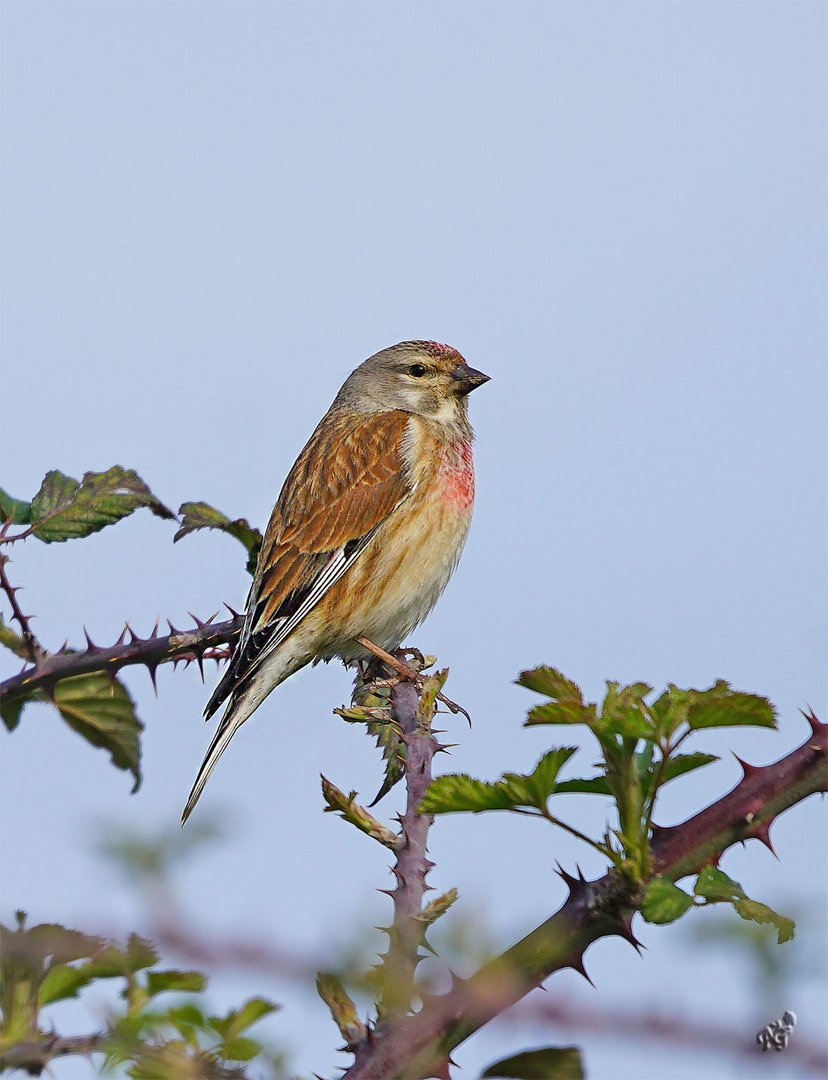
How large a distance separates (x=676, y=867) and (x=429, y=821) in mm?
436

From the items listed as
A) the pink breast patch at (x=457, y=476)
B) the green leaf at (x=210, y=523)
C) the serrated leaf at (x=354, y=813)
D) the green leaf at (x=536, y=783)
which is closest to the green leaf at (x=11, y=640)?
the green leaf at (x=210, y=523)

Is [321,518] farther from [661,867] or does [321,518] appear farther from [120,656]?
[661,867]

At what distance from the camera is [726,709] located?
5.81 feet

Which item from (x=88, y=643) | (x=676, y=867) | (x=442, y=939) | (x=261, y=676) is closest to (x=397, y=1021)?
(x=442, y=939)

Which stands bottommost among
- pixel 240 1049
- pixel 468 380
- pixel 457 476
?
pixel 240 1049

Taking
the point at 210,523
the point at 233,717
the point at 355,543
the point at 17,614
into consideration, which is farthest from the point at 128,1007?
the point at 355,543

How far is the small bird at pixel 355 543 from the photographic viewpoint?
5066 millimetres

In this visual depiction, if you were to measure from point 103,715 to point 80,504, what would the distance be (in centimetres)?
58

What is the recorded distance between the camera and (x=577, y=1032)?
2.70 ft

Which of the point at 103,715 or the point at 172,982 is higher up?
the point at 103,715

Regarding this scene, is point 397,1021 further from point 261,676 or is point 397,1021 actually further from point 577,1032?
point 261,676

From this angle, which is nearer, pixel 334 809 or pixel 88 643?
pixel 334 809

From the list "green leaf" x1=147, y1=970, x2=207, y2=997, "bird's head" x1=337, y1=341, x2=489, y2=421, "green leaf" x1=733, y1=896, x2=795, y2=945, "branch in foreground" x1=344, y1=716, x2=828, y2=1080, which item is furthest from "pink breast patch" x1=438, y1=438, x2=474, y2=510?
"green leaf" x1=147, y1=970, x2=207, y2=997

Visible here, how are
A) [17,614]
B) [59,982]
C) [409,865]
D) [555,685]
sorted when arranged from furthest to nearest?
[17,614] → [409,865] → [555,685] → [59,982]
